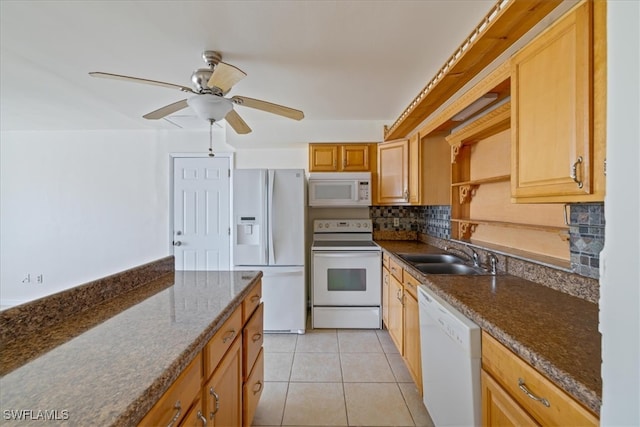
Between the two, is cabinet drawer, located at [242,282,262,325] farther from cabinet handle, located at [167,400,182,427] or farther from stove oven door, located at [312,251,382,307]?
stove oven door, located at [312,251,382,307]

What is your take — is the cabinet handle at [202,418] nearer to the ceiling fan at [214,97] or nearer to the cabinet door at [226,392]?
the cabinet door at [226,392]

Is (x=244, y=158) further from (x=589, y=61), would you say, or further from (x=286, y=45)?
(x=589, y=61)

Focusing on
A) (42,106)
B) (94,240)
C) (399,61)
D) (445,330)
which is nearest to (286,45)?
(399,61)

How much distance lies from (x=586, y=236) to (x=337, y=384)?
1.77 m

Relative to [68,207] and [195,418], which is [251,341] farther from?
[68,207]

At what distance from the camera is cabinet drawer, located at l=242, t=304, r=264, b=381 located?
4.40ft

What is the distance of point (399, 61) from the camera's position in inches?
73.9

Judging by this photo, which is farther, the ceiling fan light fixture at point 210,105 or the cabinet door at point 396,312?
the cabinet door at point 396,312

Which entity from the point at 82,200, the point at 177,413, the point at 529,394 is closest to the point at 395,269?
the point at 529,394

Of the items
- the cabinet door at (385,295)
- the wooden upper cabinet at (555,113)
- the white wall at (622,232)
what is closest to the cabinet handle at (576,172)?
the wooden upper cabinet at (555,113)

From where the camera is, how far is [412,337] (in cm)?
179

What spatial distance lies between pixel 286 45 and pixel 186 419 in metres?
1.93

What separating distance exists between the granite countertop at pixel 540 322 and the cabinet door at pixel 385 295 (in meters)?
0.97

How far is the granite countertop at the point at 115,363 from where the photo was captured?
1.72 ft
